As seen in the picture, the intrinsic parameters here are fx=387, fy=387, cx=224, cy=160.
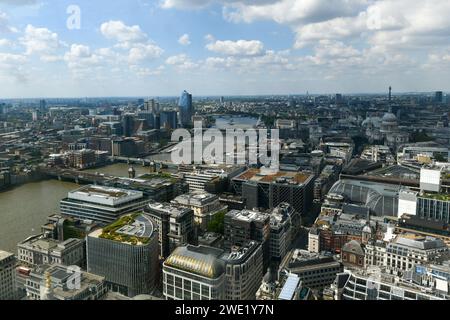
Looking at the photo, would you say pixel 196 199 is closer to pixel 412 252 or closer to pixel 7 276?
pixel 7 276

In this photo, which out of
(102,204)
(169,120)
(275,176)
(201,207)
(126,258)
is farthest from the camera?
(169,120)

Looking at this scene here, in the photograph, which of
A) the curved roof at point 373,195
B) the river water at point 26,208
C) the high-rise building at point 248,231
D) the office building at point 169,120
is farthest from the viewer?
the office building at point 169,120

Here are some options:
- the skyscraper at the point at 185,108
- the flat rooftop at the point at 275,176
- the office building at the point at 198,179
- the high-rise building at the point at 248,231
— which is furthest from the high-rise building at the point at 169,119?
the high-rise building at the point at 248,231

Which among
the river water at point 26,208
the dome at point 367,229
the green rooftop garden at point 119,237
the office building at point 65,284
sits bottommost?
the river water at point 26,208

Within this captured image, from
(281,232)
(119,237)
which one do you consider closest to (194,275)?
(119,237)

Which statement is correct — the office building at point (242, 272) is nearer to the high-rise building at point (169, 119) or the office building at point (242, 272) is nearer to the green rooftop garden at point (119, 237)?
the green rooftop garden at point (119, 237)

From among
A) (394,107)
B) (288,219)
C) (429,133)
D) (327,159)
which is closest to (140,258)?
(288,219)

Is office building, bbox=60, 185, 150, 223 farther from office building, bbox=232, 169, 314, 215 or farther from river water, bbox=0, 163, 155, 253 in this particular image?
office building, bbox=232, 169, 314, 215
